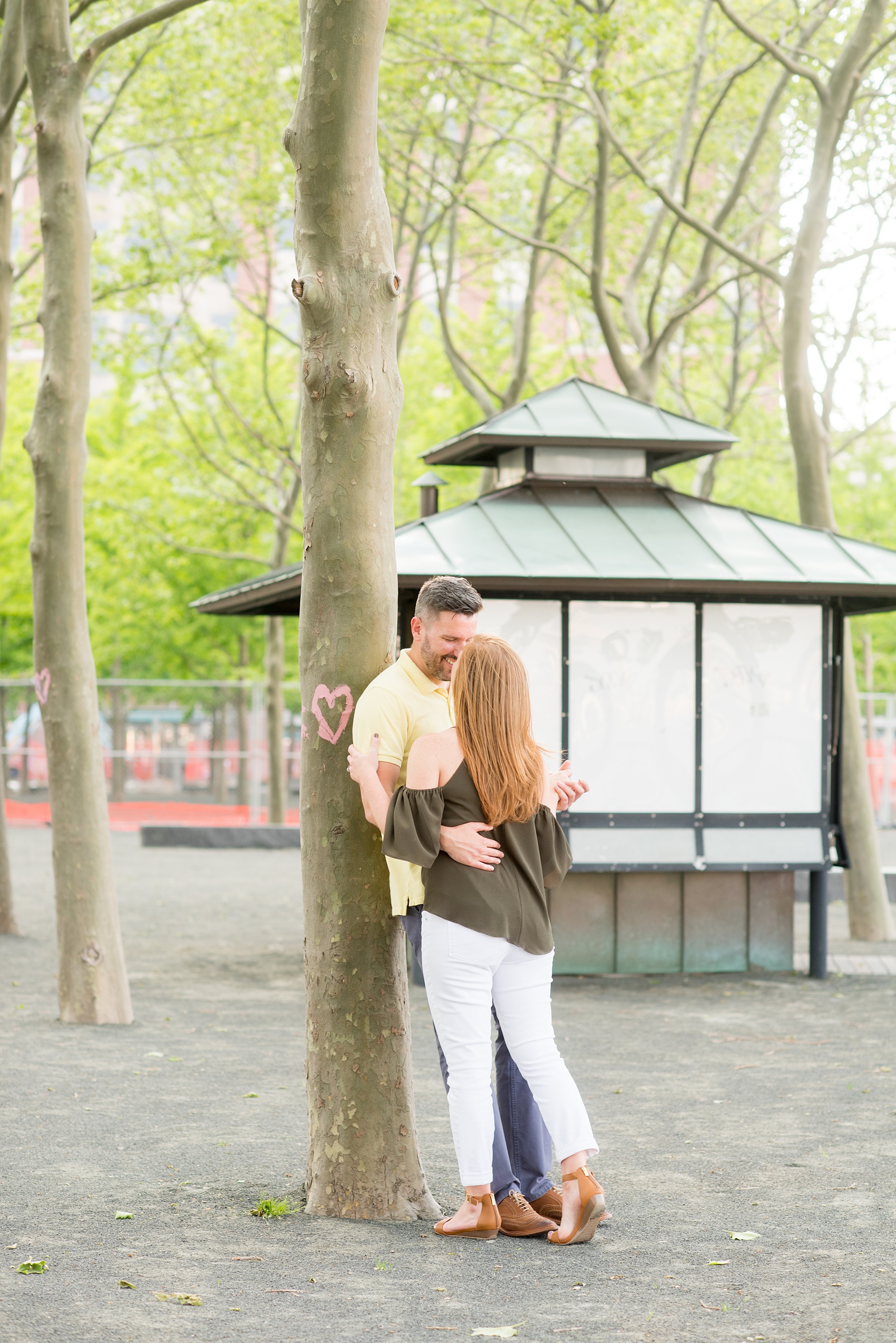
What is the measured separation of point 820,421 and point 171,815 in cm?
1602

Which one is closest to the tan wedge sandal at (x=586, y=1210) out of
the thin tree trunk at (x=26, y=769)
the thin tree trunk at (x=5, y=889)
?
the thin tree trunk at (x=5, y=889)

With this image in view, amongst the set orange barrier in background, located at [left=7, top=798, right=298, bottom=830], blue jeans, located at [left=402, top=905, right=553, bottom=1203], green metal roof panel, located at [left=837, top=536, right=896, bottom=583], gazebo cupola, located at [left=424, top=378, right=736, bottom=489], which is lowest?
orange barrier in background, located at [left=7, top=798, right=298, bottom=830]

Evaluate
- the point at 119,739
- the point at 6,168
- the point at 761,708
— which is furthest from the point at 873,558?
the point at 119,739

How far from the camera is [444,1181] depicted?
18.0 ft

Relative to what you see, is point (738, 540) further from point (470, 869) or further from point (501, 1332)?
point (501, 1332)

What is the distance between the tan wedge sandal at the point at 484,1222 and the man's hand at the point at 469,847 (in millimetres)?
1048

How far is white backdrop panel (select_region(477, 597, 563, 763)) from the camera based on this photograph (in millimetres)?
10328

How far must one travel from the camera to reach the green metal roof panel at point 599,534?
33.1 feet

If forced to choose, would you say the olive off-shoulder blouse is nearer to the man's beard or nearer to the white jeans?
the white jeans

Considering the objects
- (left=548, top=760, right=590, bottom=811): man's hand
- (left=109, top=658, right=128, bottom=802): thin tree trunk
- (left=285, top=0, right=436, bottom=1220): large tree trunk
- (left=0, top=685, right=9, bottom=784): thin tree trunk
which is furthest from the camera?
(left=0, top=685, right=9, bottom=784): thin tree trunk

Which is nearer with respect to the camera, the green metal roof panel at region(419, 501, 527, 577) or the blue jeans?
the blue jeans

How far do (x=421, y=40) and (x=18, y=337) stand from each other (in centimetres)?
690

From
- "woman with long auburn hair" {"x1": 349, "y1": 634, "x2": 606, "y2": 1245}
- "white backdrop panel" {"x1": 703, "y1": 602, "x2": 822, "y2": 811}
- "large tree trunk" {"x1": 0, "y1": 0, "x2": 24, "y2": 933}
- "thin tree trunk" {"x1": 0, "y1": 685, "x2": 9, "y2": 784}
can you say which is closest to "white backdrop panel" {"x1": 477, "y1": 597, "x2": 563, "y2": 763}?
"white backdrop panel" {"x1": 703, "y1": 602, "x2": 822, "y2": 811}

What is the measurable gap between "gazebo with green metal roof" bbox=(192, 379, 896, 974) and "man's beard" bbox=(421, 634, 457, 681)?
514 centimetres
